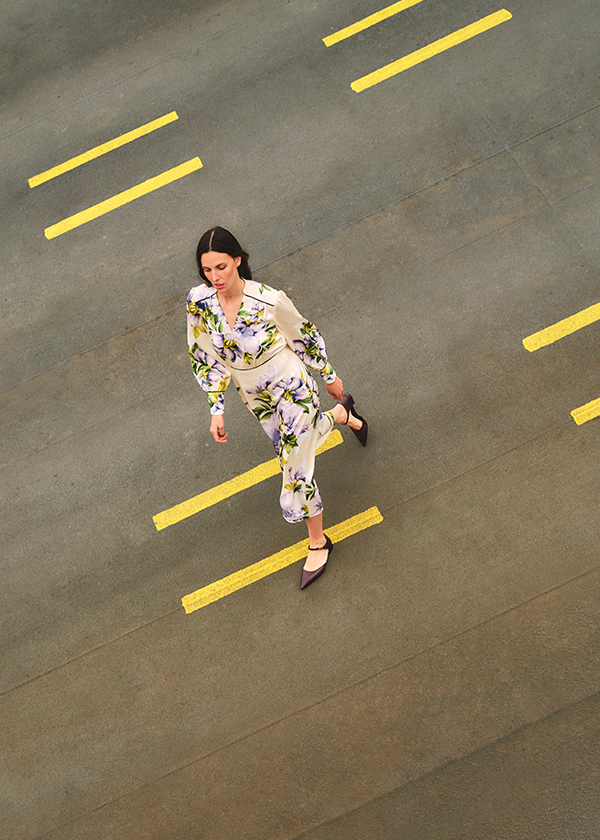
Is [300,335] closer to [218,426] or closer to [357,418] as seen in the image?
[218,426]

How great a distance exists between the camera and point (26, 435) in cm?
645

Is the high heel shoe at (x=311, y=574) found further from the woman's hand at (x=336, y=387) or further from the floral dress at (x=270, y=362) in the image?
the woman's hand at (x=336, y=387)

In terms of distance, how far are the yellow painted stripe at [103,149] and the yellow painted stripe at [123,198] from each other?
619 mm

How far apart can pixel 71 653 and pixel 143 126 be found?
17.4ft

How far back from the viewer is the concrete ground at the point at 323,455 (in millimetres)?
5141

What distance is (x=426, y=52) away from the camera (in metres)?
7.25

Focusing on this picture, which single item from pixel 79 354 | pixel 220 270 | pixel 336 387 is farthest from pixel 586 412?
pixel 79 354

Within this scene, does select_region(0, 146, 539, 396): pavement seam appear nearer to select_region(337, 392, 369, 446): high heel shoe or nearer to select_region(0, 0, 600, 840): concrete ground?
select_region(0, 0, 600, 840): concrete ground

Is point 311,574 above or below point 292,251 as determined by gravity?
below

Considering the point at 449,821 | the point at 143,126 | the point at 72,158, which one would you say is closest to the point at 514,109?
the point at 143,126

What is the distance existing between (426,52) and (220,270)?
4.84 m

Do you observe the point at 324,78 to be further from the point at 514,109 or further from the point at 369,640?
the point at 369,640

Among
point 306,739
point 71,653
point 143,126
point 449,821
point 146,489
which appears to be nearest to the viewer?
point 449,821

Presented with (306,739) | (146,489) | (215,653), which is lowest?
(306,739)
